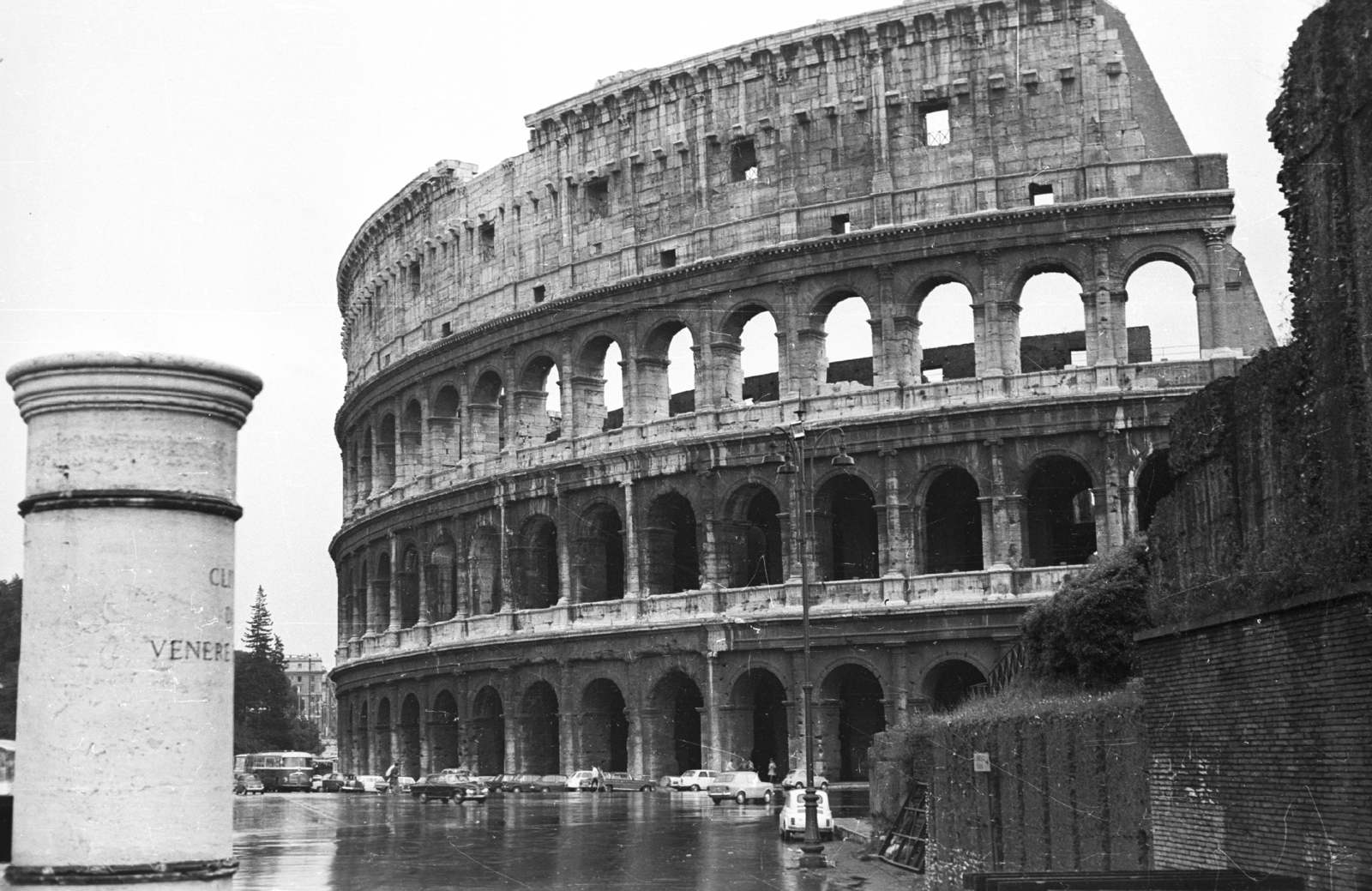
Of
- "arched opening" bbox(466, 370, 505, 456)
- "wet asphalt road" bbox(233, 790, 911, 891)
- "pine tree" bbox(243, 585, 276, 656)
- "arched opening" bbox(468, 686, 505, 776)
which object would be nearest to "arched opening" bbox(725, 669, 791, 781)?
"wet asphalt road" bbox(233, 790, 911, 891)

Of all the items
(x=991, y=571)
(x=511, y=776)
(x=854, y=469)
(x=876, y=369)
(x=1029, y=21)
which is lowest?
(x=511, y=776)

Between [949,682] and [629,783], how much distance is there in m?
8.20

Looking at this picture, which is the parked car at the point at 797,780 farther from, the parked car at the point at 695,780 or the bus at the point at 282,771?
the bus at the point at 282,771

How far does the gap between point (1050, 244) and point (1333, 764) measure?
26.9 m

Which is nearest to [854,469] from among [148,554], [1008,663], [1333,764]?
[1008,663]

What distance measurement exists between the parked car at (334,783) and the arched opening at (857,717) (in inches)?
803

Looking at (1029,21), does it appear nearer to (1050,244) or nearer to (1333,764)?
(1050,244)

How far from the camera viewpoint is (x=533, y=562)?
43.9 metres

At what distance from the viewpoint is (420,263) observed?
1950 inches

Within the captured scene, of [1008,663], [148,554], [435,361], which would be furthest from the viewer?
[435,361]

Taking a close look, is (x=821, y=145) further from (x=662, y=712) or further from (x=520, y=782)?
(x=520, y=782)

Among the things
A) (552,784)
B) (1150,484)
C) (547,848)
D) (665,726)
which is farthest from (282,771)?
(547,848)

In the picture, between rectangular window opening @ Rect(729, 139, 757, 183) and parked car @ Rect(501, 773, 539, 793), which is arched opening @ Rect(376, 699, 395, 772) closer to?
parked car @ Rect(501, 773, 539, 793)

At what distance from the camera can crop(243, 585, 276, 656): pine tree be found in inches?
4001
